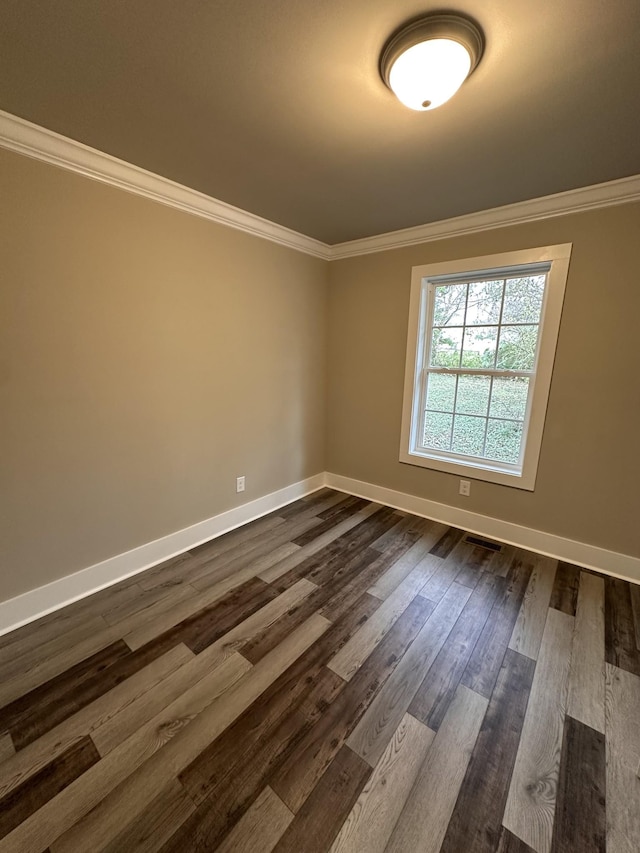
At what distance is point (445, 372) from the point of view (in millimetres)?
2822

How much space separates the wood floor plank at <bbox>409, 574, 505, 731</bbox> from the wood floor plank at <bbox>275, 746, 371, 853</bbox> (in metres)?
0.32

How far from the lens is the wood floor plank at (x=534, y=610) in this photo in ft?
5.56

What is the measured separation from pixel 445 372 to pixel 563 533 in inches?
56.4

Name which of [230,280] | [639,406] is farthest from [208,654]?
[639,406]

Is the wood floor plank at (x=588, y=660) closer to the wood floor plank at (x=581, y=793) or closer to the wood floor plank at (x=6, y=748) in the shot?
the wood floor plank at (x=581, y=793)

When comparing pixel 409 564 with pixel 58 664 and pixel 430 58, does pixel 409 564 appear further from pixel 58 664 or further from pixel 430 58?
pixel 430 58

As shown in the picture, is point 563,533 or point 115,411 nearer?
point 115,411

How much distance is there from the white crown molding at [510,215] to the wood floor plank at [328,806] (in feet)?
9.87

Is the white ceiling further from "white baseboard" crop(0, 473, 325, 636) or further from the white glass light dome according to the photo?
"white baseboard" crop(0, 473, 325, 636)

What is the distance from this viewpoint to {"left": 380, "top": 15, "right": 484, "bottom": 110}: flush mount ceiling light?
1053 millimetres

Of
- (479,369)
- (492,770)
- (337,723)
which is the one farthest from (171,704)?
(479,369)

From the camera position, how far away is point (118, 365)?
1.97 metres

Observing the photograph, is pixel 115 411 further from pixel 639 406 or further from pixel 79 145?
pixel 639 406

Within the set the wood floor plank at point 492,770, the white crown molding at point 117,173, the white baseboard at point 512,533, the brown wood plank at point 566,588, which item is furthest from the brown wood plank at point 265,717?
the white crown molding at point 117,173
